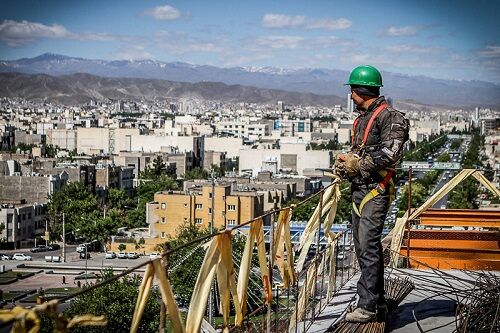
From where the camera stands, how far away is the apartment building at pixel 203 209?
20.6m

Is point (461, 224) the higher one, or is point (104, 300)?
point (461, 224)

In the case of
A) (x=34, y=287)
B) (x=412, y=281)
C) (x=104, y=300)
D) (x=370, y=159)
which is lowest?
(x=34, y=287)

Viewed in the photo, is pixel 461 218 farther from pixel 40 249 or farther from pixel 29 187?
pixel 29 187

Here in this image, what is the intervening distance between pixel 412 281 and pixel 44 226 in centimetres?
2270

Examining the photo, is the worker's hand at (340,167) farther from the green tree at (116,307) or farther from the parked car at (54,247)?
the parked car at (54,247)

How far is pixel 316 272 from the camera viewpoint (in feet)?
8.96

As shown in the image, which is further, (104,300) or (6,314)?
(104,300)

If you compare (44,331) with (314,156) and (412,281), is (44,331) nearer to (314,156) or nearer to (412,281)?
(412,281)

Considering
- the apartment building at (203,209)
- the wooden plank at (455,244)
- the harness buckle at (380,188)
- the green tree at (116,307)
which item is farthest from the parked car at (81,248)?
the harness buckle at (380,188)

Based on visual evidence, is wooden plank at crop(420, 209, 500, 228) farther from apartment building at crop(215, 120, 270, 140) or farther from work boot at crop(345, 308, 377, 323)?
apartment building at crop(215, 120, 270, 140)

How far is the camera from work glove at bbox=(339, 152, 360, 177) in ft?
7.61

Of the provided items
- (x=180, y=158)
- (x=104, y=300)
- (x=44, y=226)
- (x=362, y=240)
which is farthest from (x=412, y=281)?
(x=180, y=158)

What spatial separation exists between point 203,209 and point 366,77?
18517 mm

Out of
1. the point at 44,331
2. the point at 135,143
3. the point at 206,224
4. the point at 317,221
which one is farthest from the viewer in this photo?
Result: the point at 135,143
